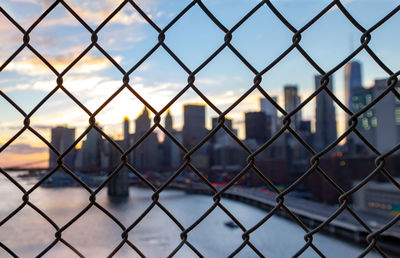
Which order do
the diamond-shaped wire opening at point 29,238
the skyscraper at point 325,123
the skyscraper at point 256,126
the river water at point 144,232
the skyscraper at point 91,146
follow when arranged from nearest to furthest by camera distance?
the skyscraper at point 91,146
the diamond-shaped wire opening at point 29,238
the river water at point 144,232
the skyscraper at point 256,126
the skyscraper at point 325,123

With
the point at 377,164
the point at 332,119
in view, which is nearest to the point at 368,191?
the point at 377,164

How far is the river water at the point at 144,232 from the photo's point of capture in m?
8.99

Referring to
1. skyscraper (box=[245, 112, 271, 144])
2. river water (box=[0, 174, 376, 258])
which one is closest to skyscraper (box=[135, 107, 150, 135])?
river water (box=[0, 174, 376, 258])

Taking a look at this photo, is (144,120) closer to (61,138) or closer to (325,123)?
(61,138)

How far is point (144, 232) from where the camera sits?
12164mm

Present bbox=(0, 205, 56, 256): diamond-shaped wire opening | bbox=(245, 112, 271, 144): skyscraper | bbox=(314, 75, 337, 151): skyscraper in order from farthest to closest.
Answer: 1. bbox=(314, 75, 337, 151): skyscraper
2. bbox=(245, 112, 271, 144): skyscraper
3. bbox=(0, 205, 56, 256): diamond-shaped wire opening

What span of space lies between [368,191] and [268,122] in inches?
314

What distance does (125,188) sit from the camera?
53.2 feet

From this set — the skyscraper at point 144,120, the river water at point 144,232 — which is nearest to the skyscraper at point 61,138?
the skyscraper at point 144,120

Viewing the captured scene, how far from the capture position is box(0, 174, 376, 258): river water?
354 inches

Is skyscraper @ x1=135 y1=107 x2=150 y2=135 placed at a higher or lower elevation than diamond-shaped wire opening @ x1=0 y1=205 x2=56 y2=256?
higher

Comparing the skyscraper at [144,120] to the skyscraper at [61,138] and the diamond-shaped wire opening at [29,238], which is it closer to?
the skyscraper at [61,138]

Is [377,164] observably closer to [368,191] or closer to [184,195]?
[184,195]

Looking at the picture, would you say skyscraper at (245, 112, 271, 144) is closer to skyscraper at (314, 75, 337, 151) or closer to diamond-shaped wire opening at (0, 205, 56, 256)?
diamond-shaped wire opening at (0, 205, 56, 256)
